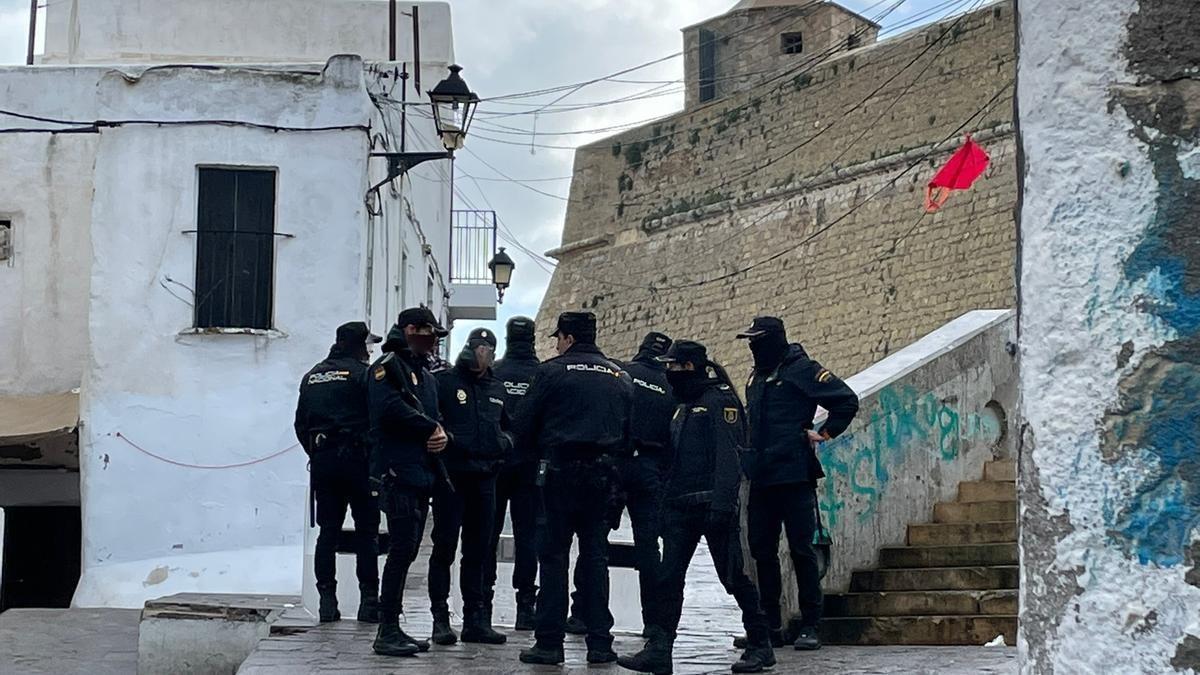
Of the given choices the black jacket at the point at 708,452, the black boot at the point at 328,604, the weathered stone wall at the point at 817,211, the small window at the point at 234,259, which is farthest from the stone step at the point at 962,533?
the weathered stone wall at the point at 817,211

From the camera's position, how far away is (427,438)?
803 cm

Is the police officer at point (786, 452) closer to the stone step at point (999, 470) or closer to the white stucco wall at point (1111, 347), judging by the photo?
the stone step at point (999, 470)

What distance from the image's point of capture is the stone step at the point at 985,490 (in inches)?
414

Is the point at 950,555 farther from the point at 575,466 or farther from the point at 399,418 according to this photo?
the point at 399,418

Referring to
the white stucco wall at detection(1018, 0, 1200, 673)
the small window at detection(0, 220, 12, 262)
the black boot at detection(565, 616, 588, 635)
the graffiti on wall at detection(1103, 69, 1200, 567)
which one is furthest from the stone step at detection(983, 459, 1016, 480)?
the small window at detection(0, 220, 12, 262)

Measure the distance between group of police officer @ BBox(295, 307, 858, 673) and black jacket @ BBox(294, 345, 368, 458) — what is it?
0.03 feet

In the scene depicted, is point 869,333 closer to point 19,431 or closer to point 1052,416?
point 19,431

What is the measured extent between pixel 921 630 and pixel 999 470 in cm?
256

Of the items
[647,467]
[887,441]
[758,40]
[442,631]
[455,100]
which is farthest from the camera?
[758,40]

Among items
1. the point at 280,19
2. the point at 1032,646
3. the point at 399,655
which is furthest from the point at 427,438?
the point at 280,19

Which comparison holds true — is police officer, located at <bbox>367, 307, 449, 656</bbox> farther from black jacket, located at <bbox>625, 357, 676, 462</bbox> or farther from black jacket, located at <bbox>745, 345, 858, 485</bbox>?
black jacket, located at <bbox>745, 345, 858, 485</bbox>

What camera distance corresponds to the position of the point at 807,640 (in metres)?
8.54

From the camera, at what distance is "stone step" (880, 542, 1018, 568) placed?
30.5 ft

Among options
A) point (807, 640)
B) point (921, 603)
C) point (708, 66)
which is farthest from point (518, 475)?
point (708, 66)
